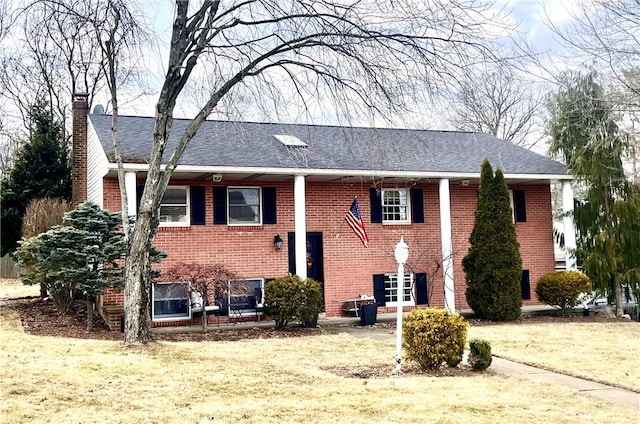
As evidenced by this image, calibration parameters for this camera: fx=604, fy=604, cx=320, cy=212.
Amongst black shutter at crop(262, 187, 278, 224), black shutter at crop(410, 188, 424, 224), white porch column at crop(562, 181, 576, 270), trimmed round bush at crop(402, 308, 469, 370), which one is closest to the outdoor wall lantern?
black shutter at crop(262, 187, 278, 224)

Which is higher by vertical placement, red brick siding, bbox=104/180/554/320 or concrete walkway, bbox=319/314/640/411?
red brick siding, bbox=104/180/554/320

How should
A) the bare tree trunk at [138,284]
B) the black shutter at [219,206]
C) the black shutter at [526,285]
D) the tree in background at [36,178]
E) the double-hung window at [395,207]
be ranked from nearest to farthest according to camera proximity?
the bare tree trunk at [138,284], the black shutter at [219,206], the double-hung window at [395,207], the black shutter at [526,285], the tree in background at [36,178]

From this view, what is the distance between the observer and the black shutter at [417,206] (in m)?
18.0

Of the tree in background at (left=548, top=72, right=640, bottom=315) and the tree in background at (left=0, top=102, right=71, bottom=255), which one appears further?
the tree in background at (left=0, top=102, right=71, bottom=255)

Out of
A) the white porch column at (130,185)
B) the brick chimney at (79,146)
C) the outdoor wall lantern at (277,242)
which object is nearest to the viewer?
the white porch column at (130,185)

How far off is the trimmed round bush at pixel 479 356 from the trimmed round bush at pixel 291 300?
17.6ft

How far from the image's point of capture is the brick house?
49.6 ft

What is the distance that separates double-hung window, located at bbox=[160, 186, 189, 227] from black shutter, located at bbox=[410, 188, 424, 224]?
667cm

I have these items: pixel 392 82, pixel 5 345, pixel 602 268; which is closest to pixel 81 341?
pixel 5 345

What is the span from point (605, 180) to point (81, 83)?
22.9 metres

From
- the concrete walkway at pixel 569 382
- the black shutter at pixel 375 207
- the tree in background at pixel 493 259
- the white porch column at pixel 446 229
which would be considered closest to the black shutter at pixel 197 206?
the black shutter at pixel 375 207

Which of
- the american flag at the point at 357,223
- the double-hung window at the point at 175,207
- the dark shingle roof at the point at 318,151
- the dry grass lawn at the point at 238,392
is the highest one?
the dark shingle roof at the point at 318,151

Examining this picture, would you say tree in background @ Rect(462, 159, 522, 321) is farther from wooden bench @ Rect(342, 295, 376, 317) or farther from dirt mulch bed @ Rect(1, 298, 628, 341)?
wooden bench @ Rect(342, 295, 376, 317)

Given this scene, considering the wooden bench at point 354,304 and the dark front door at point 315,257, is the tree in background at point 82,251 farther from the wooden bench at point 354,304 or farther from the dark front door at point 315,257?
the wooden bench at point 354,304
